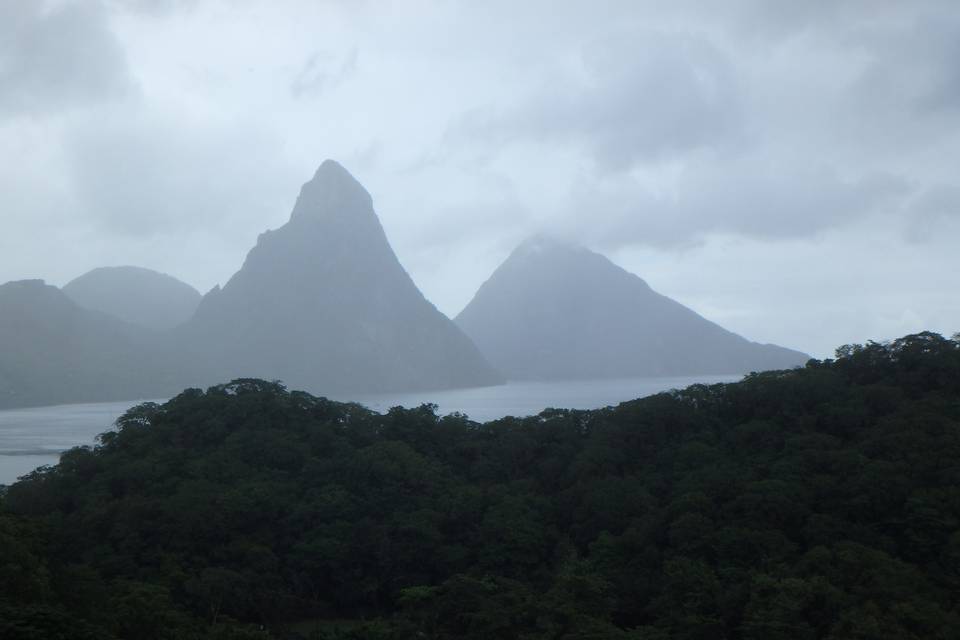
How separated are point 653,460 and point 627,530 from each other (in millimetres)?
2972

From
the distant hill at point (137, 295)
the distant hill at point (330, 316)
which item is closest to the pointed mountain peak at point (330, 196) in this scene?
the distant hill at point (330, 316)

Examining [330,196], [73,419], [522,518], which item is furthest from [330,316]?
[522,518]

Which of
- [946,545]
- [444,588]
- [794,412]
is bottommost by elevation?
[444,588]

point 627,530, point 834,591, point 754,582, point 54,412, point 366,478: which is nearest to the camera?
point 834,591

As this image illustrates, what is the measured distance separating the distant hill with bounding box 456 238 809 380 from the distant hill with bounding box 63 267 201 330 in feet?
128

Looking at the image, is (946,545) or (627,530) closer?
(946,545)

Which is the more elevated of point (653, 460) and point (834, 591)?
point (653, 460)

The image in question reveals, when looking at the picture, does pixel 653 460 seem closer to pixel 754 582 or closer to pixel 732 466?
pixel 732 466

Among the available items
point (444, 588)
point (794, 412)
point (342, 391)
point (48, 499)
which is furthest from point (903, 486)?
point (342, 391)

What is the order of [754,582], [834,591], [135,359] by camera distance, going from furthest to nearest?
[135,359], [754,582], [834,591]

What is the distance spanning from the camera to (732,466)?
1427cm

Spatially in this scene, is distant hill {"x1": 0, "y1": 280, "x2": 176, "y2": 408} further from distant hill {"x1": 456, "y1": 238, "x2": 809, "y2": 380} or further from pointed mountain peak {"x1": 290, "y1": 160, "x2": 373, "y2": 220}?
distant hill {"x1": 456, "y1": 238, "x2": 809, "y2": 380}

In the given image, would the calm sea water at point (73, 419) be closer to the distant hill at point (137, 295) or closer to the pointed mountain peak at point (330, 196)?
the pointed mountain peak at point (330, 196)

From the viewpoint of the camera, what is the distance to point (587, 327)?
11375 cm
